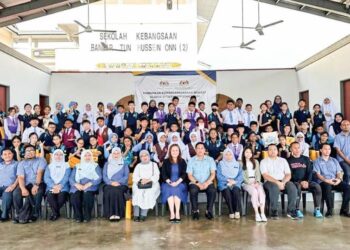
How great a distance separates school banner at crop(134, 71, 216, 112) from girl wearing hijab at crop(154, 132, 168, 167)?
4176 mm

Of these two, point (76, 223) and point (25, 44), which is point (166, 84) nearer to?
point (76, 223)

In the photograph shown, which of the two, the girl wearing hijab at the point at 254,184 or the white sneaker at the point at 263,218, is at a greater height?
the girl wearing hijab at the point at 254,184

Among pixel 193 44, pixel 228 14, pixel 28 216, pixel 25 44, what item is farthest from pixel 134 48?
pixel 25 44

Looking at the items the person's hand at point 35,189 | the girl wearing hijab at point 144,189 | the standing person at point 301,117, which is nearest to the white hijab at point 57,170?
the person's hand at point 35,189

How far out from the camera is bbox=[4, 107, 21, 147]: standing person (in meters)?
7.00

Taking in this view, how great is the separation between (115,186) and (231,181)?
1.54 m

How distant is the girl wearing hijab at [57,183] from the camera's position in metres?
5.18

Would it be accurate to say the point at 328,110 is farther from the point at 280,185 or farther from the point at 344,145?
the point at 280,185

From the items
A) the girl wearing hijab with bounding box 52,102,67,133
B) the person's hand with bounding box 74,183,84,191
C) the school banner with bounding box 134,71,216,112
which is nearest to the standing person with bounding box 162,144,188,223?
the person's hand with bounding box 74,183,84,191

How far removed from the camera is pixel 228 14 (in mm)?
15312

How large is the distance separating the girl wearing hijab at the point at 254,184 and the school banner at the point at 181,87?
16.2 ft

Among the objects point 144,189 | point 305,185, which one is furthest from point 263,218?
point 144,189

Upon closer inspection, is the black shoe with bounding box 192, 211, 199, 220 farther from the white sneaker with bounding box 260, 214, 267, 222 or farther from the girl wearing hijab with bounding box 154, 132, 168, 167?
the girl wearing hijab with bounding box 154, 132, 168, 167

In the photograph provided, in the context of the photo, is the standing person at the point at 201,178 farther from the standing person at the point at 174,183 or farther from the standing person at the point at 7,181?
the standing person at the point at 7,181
